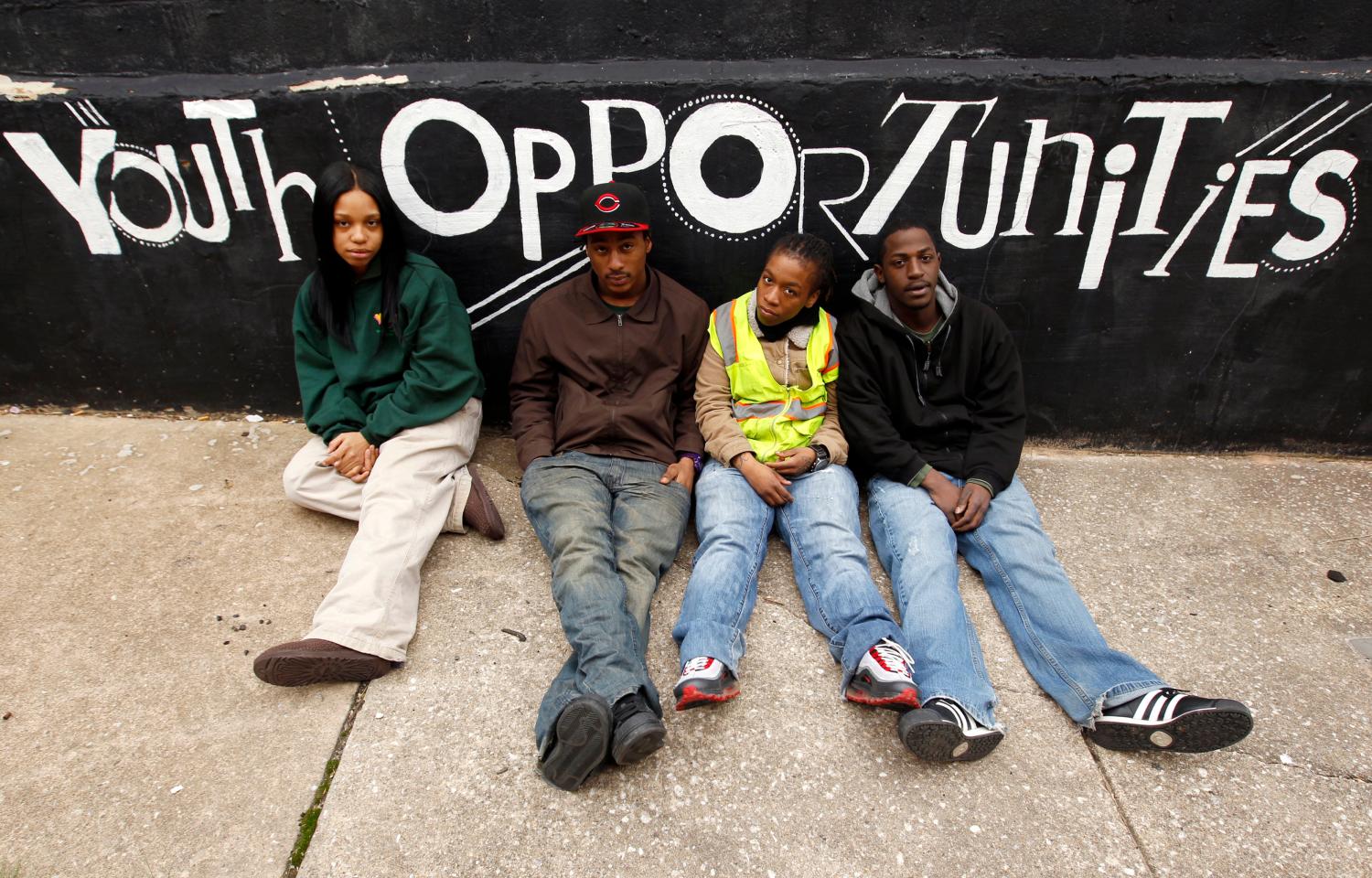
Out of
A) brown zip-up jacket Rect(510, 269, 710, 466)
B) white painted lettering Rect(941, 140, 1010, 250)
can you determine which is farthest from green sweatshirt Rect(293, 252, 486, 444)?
white painted lettering Rect(941, 140, 1010, 250)

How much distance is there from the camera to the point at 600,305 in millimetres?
2812

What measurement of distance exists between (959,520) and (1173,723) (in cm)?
81

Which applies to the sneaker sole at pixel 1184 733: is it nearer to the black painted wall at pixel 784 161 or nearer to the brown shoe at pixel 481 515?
the black painted wall at pixel 784 161

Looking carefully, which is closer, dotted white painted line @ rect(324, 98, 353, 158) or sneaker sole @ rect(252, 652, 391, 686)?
sneaker sole @ rect(252, 652, 391, 686)

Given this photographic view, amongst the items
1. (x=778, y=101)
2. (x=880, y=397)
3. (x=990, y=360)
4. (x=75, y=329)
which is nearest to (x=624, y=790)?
(x=880, y=397)

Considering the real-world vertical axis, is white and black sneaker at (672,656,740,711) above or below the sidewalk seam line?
above

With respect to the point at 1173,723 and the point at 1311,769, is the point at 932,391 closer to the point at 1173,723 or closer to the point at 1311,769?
the point at 1173,723

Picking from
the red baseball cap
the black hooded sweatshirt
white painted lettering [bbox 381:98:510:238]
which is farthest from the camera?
white painted lettering [bbox 381:98:510:238]

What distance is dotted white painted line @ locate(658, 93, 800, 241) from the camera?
2.85 meters

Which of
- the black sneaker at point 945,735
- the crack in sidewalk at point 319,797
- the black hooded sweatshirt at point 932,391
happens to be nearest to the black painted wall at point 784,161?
the black hooded sweatshirt at point 932,391

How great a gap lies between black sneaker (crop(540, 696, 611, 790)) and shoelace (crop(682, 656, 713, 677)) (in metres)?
0.27

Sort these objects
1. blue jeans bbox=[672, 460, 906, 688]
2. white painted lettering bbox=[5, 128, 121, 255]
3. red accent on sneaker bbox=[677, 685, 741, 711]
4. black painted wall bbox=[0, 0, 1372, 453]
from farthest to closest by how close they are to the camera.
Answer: white painted lettering bbox=[5, 128, 121, 255], black painted wall bbox=[0, 0, 1372, 453], blue jeans bbox=[672, 460, 906, 688], red accent on sneaker bbox=[677, 685, 741, 711]

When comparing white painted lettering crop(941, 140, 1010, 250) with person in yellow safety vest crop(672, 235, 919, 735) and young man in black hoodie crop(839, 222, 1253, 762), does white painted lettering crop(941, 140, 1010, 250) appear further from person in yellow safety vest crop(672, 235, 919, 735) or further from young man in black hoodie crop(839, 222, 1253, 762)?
person in yellow safety vest crop(672, 235, 919, 735)

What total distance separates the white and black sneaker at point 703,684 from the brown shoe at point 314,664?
84 centimetres
